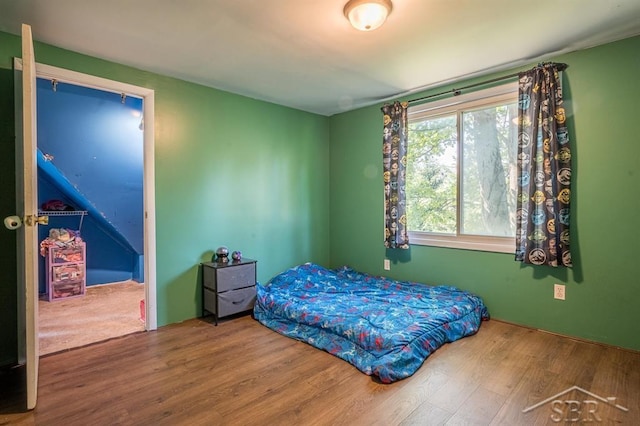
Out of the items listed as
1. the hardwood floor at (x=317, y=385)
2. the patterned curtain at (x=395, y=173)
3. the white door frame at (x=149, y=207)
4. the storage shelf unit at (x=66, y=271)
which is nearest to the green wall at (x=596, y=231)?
the hardwood floor at (x=317, y=385)

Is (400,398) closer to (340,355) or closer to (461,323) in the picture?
(340,355)

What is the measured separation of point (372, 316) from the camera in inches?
99.0

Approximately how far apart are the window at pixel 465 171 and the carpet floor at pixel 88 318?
3.02 meters

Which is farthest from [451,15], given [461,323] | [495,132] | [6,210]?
[6,210]

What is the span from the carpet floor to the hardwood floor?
22 cm

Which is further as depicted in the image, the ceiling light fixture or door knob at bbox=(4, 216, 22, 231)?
the ceiling light fixture

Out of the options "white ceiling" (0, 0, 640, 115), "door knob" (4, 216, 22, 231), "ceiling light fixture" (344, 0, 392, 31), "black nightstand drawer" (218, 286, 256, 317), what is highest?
"white ceiling" (0, 0, 640, 115)

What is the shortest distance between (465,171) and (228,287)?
Answer: 2.55m

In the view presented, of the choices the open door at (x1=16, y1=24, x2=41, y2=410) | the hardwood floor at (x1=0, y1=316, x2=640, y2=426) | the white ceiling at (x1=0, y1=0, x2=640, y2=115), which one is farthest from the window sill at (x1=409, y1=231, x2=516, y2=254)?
the open door at (x1=16, y1=24, x2=41, y2=410)

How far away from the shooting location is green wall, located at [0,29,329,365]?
7.39 ft

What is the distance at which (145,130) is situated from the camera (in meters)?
2.79

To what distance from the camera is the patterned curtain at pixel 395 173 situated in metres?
3.44

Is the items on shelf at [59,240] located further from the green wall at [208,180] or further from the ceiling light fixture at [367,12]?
the ceiling light fixture at [367,12]

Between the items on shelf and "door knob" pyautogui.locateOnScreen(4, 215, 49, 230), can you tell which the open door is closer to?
"door knob" pyautogui.locateOnScreen(4, 215, 49, 230)
